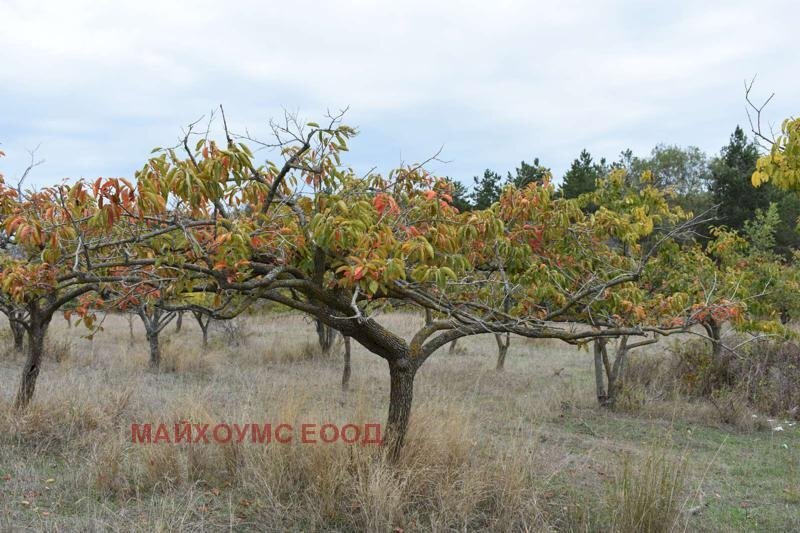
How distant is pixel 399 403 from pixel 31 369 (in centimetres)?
357

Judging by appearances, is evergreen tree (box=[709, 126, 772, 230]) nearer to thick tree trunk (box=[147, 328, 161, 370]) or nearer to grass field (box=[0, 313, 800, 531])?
grass field (box=[0, 313, 800, 531])

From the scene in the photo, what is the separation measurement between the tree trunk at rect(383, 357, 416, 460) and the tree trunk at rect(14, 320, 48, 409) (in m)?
3.43

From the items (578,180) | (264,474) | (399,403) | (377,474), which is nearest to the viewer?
(377,474)

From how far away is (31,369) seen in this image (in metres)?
5.63

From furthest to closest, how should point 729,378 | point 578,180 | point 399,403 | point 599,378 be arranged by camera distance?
point 578,180, point 729,378, point 599,378, point 399,403

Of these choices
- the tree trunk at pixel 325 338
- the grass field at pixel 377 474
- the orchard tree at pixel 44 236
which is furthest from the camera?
the tree trunk at pixel 325 338

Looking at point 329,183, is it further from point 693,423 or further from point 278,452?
point 693,423

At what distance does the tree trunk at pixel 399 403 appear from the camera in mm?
4191

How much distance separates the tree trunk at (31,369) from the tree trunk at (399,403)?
3429 millimetres

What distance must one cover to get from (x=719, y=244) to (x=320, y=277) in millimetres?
7882

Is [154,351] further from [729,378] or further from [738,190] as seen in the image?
[738,190]

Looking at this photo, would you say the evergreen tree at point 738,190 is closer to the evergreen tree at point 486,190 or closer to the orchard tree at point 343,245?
the evergreen tree at point 486,190

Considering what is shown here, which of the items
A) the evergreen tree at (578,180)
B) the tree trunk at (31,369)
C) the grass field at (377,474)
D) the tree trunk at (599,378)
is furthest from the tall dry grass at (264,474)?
the evergreen tree at (578,180)

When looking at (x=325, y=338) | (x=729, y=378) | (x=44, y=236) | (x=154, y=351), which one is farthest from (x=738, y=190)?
(x=44, y=236)
